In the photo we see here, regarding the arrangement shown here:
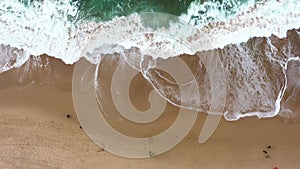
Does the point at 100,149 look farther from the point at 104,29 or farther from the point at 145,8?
the point at 145,8

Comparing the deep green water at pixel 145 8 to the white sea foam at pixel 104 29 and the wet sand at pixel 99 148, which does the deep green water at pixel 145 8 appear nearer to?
the white sea foam at pixel 104 29

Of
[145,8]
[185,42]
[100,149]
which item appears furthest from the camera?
[145,8]

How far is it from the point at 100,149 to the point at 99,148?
19mm

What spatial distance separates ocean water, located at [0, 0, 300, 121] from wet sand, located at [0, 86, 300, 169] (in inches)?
9.8

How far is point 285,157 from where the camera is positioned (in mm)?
5301

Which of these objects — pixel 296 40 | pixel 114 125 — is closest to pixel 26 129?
pixel 114 125

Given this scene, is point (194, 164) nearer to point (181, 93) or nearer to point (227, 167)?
point (227, 167)

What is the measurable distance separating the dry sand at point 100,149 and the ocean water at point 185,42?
0.77 ft

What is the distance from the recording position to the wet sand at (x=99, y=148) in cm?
530

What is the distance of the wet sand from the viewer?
5.30 m

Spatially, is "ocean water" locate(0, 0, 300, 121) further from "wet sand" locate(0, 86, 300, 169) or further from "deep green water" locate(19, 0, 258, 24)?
"wet sand" locate(0, 86, 300, 169)

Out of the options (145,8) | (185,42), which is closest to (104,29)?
(145,8)

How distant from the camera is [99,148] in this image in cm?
537

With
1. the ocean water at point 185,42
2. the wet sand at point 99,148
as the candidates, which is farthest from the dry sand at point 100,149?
the ocean water at point 185,42
